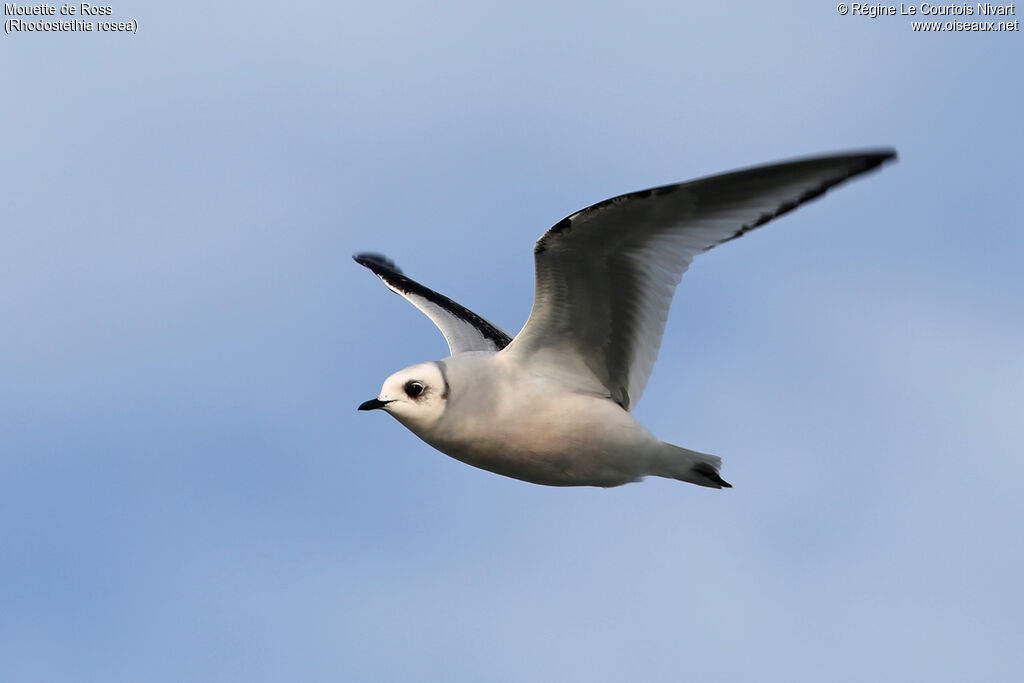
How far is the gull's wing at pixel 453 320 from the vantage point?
11.8 m

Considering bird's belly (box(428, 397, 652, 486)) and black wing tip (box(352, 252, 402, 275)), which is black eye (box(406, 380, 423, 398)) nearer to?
bird's belly (box(428, 397, 652, 486))

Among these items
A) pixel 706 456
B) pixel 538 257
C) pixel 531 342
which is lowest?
pixel 706 456

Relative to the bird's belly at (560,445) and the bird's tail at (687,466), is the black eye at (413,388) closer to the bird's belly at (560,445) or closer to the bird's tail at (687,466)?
the bird's belly at (560,445)

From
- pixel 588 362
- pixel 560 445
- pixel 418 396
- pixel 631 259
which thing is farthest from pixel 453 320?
pixel 631 259

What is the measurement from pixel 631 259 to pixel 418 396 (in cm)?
189

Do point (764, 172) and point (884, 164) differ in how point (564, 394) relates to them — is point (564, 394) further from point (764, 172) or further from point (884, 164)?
point (884, 164)

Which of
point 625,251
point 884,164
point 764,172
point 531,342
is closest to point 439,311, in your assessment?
point 531,342

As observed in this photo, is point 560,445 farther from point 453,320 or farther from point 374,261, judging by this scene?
point 374,261

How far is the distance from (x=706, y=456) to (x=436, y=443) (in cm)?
235

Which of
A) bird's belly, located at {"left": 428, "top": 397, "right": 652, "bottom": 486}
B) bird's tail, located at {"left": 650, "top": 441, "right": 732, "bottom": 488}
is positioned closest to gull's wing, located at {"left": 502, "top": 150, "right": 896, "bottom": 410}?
bird's belly, located at {"left": 428, "top": 397, "right": 652, "bottom": 486}

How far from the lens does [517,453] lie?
946 centimetres

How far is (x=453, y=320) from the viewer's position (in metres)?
12.3

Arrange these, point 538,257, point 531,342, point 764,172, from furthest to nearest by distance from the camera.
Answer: point 531,342
point 538,257
point 764,172

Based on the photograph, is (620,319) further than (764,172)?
Yes
